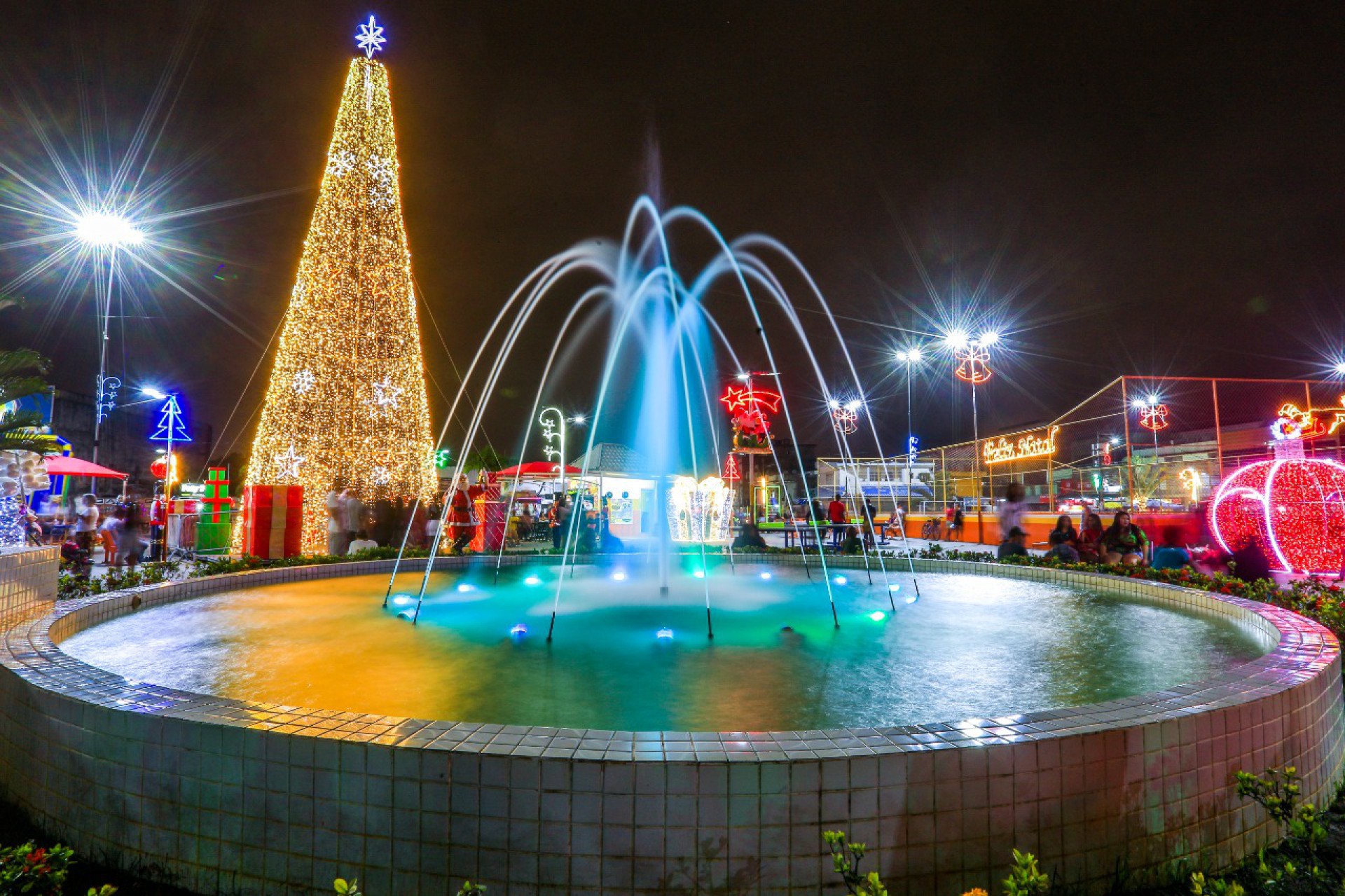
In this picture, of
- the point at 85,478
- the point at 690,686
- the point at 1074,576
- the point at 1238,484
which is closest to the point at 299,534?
the point at 690,686

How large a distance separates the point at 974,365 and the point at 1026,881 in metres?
22.7

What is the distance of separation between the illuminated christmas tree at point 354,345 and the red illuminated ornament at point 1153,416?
77.3ft

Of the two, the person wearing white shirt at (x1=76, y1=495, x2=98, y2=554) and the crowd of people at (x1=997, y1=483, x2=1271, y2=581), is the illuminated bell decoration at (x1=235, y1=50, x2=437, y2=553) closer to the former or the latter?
the person wearing white shirt at (x1=76, y1=495, x2=98, y2=554)

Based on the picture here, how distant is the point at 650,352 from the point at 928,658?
8616mm

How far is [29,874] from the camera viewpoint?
8.76 feet

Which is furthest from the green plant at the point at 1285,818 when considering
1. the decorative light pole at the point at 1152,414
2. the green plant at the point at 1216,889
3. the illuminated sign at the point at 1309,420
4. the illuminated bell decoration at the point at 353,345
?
the decorative light pole at the point at 1152,414

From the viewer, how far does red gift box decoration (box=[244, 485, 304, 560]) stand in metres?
14.7

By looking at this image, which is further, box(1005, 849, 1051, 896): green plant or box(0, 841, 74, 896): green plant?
box(0, 841, 74, 896): green plant

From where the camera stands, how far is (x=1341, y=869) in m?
3.05

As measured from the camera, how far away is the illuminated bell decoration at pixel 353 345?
58.4 ft

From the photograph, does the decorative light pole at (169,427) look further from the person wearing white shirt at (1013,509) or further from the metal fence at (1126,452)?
the person wearing white shirt at (1013,509)

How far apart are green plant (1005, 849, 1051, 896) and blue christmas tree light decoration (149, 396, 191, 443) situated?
21066mm

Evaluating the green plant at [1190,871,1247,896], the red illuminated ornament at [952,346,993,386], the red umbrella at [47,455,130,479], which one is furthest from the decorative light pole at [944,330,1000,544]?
the red umbrella at [47,455,130,479]

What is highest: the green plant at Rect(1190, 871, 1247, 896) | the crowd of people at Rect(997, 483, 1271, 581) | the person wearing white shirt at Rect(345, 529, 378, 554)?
the crowd of people at Rect(997, 483, 1271, 581)
